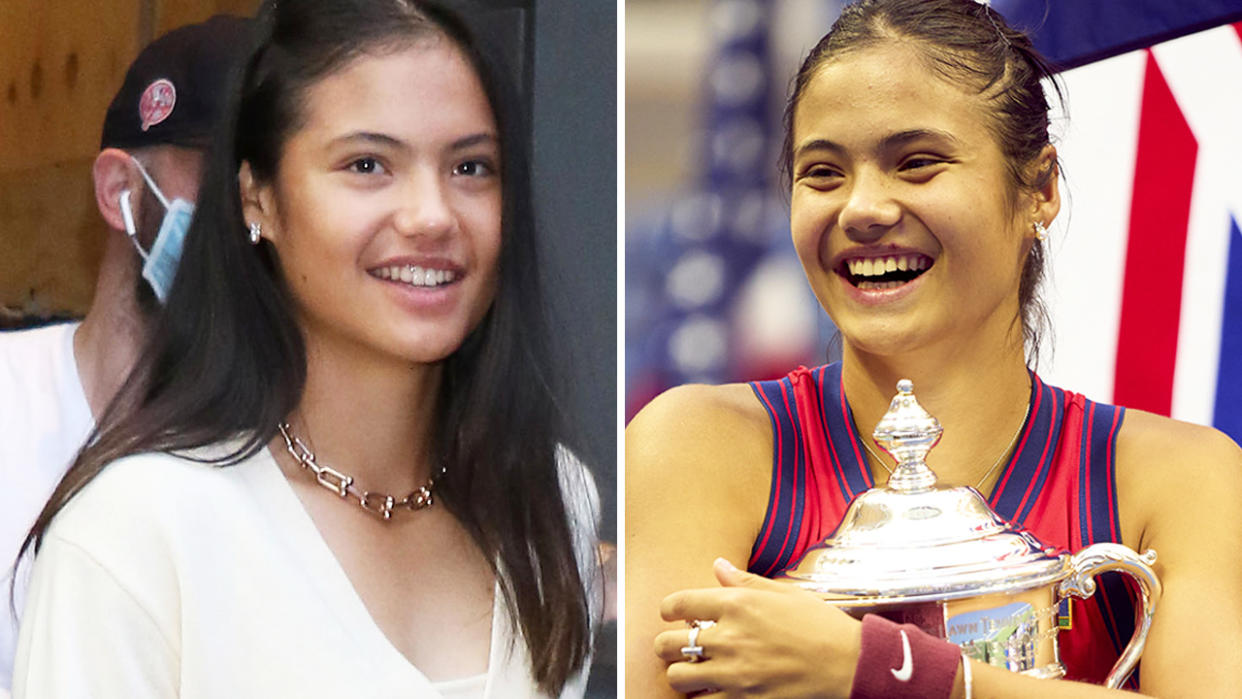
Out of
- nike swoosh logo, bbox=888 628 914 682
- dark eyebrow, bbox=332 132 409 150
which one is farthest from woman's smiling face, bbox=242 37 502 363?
nike swoosh logo, bbox=888 628 914 682

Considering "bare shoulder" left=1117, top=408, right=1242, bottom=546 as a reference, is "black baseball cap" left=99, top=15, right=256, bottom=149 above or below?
above

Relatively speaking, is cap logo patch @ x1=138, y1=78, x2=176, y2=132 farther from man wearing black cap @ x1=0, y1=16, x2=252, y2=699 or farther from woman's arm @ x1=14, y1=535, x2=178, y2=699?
woman's arm @ x1=14, y1=535, x2=178, y2=699

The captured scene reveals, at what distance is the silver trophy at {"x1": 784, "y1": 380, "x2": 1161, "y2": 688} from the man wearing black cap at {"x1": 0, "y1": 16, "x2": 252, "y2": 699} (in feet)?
2.12

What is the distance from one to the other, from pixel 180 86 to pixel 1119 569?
0.96m

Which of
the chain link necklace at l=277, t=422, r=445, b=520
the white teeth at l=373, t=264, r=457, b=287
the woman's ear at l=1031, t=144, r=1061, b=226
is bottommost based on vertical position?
the chain link necklace at l=277, t=422, r=445, b=520

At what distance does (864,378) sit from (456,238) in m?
0.44

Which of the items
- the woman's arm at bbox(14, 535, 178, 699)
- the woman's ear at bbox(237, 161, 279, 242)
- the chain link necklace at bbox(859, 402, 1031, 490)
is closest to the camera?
the woman's arm at bbox(14, 535, 178, 699)

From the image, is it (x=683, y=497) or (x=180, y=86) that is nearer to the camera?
(x=180, y=86)

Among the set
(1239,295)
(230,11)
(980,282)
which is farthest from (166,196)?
(1239,295)

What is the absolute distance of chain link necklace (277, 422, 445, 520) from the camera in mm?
→ 1263

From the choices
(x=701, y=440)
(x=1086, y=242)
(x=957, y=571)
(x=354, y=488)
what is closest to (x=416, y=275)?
(x=354, y=488)

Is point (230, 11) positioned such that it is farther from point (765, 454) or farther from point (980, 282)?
point (980, 282)

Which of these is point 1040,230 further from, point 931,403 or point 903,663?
point 903,663

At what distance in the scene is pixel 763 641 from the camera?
119cm
